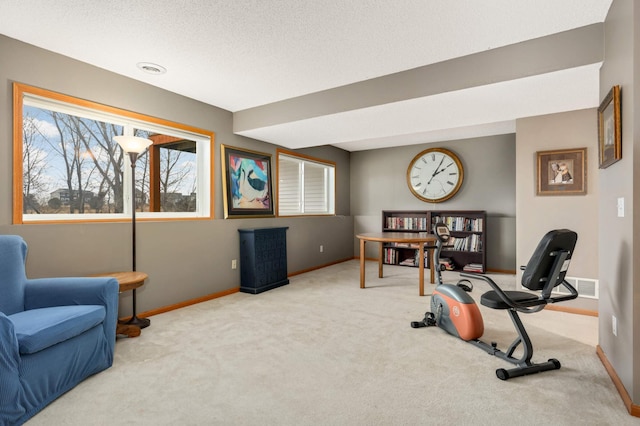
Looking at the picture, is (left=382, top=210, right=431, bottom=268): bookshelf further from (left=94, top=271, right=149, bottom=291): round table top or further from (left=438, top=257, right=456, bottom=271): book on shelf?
(left=94, top=271, right=149, bottom=291): round table top

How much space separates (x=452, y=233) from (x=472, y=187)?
93 centimetres

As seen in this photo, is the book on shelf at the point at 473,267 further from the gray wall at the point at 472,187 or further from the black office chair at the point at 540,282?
the black office chair at the point at 540,282

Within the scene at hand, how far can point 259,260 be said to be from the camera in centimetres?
435

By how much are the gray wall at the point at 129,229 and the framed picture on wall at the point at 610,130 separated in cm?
384

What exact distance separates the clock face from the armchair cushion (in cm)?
555

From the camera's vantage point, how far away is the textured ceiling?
2104mm

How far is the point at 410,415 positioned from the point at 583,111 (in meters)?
3.66

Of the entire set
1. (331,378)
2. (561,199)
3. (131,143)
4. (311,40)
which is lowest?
(331,378)

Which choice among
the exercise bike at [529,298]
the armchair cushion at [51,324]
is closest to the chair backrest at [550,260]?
the exercise bike at [529,298]

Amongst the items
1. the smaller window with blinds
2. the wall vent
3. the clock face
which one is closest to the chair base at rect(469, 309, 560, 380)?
the wall vent

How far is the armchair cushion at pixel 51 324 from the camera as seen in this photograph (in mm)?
1710

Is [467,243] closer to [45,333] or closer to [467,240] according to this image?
[467,240]

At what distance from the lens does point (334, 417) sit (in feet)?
5.56

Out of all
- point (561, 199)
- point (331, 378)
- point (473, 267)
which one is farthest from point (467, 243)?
point (331, 378)
